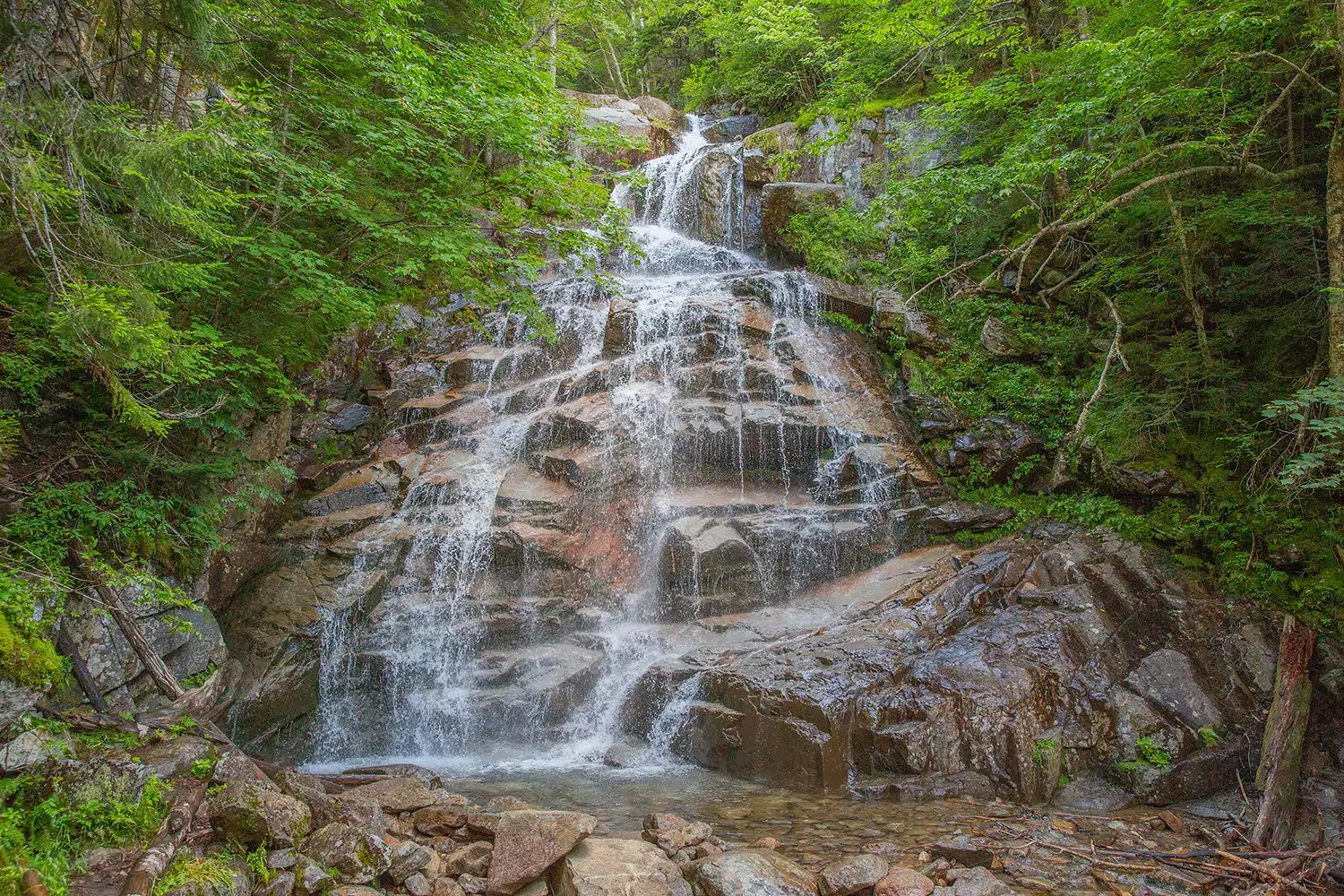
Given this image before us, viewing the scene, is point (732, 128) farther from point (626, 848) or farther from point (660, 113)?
point (626, 848)

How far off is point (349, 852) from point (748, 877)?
7.62 feet

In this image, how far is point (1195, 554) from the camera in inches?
285

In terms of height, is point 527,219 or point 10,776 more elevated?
point 527,219

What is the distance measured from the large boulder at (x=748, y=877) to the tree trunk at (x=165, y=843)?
289 cm

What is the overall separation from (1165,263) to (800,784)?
7.78m

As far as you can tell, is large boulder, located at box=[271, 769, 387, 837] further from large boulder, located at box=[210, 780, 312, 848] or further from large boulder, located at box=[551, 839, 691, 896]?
large boulder, located at box=[551, 839, 691, 896]

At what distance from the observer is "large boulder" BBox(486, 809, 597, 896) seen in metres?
3.78

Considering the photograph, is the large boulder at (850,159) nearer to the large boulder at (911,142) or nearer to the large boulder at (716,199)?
the large boulder at (911,142)

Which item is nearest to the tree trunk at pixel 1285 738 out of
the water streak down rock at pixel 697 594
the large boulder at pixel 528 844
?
the water streak down rock at pixel 697 594

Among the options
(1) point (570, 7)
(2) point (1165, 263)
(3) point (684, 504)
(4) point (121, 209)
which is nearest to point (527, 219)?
(4) point (121, 209)

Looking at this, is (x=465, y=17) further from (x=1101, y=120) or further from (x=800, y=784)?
(x=800, y=784)

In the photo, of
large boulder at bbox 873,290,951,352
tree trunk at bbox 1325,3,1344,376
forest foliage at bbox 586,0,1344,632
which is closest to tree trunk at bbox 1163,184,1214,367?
forest foliage at bbox 586,0,1344,632

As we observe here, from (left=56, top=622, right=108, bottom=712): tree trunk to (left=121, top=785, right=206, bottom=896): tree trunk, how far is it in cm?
165

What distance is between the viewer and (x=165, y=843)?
137 inches
